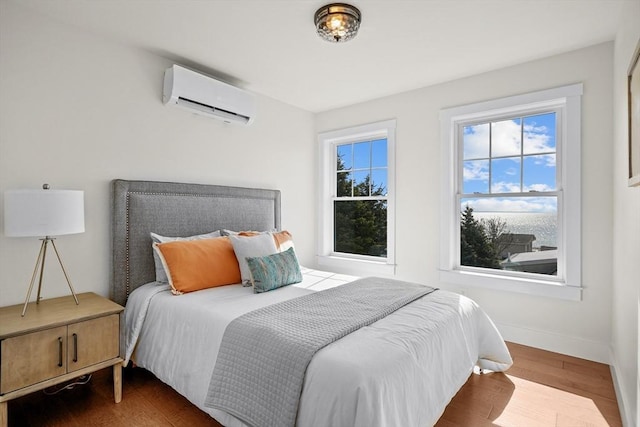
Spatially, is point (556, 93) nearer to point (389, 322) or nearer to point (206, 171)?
point (389, 322)

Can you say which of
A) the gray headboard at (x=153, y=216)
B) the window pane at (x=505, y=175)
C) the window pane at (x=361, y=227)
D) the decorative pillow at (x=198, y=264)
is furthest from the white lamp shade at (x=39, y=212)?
the window pane at (x=505, y=175)

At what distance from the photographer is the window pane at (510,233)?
303 centimetres

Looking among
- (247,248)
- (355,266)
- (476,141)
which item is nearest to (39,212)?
(247,248)

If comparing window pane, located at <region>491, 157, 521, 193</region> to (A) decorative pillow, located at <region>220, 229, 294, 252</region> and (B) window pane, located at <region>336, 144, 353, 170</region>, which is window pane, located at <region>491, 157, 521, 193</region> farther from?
(A) decorative pillow, located at <region>220, 229, 294, 252</region>

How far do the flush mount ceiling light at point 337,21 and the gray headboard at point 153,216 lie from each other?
170 cm

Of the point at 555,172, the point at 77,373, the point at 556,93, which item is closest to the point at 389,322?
the point at 77,373

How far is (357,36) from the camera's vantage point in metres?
2.53

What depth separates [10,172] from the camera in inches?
84.6

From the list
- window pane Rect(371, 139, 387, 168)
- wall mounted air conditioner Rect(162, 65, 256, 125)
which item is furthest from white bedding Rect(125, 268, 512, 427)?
window pane Rect(371, 139, 387, 168)

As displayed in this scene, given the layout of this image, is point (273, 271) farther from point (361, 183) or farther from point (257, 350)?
point (361, 183)

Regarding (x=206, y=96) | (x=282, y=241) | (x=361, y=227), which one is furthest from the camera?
(x=361, y=227)

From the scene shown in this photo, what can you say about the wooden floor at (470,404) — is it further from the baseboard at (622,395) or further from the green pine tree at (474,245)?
the green pine tree at (474,245)

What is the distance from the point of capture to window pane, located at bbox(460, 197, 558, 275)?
303 cm

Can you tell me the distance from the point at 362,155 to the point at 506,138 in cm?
162
